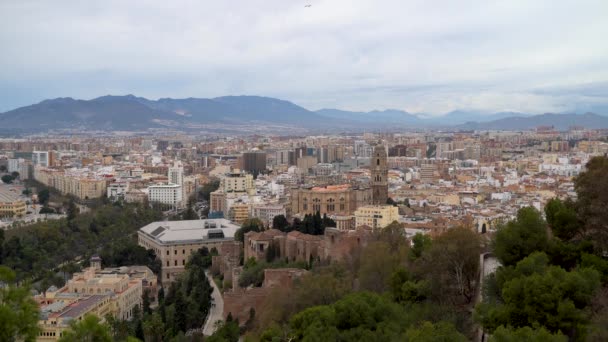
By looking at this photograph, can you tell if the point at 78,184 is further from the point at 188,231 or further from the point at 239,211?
the point at 188,231

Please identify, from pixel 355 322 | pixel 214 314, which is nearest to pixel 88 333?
pixel 355 322

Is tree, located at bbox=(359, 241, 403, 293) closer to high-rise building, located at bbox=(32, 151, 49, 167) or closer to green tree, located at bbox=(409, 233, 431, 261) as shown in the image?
green tree, located at bbox=(409, 233, 431, 261)

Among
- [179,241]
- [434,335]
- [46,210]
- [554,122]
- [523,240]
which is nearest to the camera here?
[434,335]

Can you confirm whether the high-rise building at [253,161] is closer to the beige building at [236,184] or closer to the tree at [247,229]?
the beige building at [236,184]

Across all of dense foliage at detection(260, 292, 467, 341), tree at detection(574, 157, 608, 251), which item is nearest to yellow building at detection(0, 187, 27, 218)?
dense foliage at detection(260, 292, 467, 341)

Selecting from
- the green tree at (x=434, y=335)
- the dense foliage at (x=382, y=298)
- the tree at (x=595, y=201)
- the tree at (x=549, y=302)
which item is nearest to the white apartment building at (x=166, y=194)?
the dense foliage at (x=382, y=298)

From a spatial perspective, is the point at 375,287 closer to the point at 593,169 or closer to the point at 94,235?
the point at 593,169
